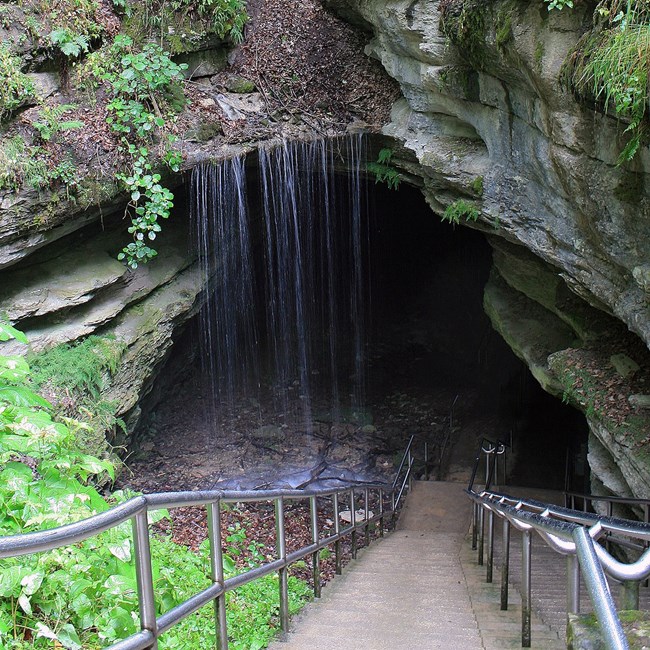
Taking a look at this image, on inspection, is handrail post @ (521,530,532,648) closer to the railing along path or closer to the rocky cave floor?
the railing along path

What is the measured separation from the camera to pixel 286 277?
12.4 m

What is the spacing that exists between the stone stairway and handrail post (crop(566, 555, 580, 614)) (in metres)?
1.24

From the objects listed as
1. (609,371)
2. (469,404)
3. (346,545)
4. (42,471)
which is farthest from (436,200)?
(42,471)

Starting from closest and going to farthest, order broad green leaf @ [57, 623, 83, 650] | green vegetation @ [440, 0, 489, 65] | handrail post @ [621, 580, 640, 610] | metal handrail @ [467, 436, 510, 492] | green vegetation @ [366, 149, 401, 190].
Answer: handrail post @ [621, 580, 640, 610] → broad green leaf @ [57, 623, 83, 650] → green vegetation @ [440, 0, 489, 65] → metal handrail @ [467, 436, 510, 492] → green vegetation @ [366, 149, 401, 190]

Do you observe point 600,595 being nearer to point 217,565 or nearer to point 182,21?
point 217,565

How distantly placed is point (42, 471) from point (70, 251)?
276 inches

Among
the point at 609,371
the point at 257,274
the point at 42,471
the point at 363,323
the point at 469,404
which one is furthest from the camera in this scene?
the point at 363,323

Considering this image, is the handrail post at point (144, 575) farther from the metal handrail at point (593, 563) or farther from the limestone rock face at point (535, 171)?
the limestone rock face at point (535, 171)

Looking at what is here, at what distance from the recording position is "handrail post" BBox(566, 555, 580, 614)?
6.89ft

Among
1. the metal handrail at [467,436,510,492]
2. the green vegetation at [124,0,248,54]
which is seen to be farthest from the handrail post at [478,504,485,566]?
the green vegetation at [124,0,248,54]

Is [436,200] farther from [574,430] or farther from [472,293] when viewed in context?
[472,293]

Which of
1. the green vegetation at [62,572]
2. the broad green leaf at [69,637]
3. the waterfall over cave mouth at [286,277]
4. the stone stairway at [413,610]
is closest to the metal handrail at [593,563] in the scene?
the stone stairway at [413,610]

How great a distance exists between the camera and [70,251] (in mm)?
9203

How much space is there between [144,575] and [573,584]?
54.4 inches
